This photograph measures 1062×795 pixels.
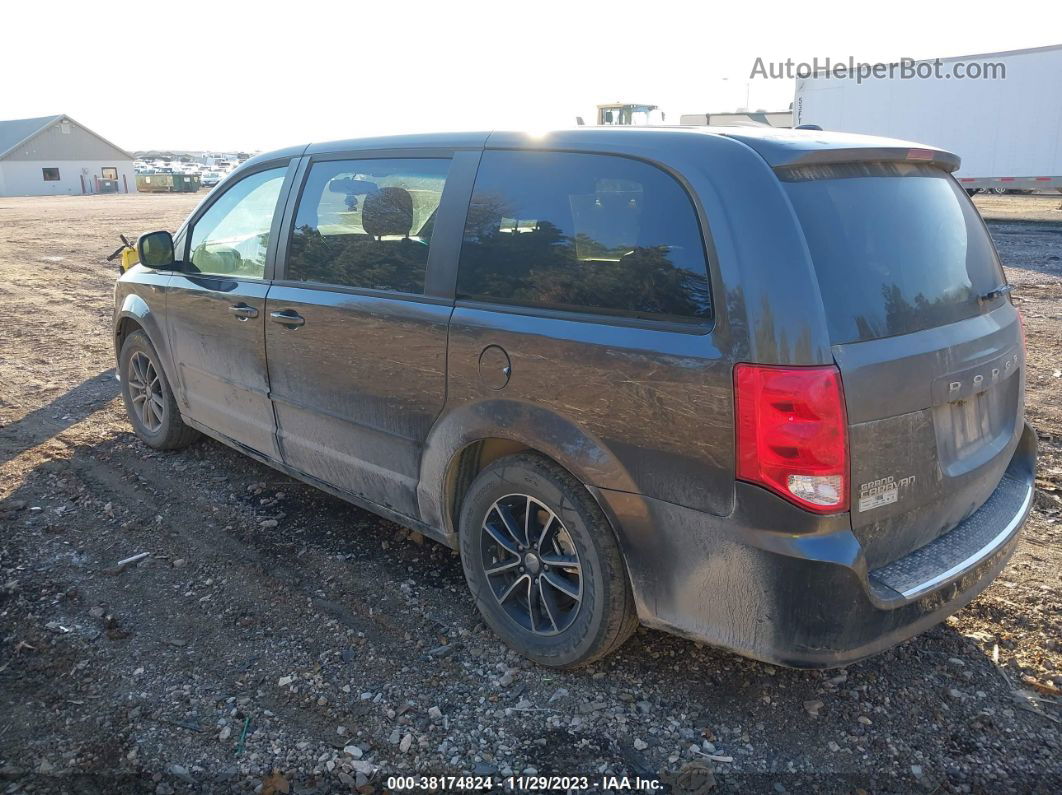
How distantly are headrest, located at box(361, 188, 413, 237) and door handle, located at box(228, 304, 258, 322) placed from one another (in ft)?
2.74

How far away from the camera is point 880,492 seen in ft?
8.35

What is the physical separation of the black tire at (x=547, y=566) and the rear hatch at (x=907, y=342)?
0.84 meters

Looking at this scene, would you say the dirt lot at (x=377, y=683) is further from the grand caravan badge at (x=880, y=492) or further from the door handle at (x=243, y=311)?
the door handle at (x=243, y=311)

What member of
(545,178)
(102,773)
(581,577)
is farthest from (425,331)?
(102,773)

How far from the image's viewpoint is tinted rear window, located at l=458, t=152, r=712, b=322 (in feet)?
8.77

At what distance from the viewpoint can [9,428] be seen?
6000 millimetres

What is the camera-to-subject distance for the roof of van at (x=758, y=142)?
8.72ft

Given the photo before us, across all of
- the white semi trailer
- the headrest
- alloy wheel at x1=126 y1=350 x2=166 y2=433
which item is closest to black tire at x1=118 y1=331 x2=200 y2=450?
alloy wheel at x1=126 y1=350 x2=166 y2=433

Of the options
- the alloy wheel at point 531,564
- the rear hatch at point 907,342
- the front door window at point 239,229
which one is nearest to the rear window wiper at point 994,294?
the rear hatch at point 907,342

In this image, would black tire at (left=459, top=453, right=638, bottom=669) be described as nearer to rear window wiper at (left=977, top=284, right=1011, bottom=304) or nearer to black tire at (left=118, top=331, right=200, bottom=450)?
rear window wiper at (left=977, top=284, right=1011, bottom=304)

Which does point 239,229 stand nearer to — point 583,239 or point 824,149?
point 583,239

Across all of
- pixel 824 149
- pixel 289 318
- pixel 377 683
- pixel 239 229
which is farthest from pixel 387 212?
pixel 377 683

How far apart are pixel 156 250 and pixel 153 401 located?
111cm

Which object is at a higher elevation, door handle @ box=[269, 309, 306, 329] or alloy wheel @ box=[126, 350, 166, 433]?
door handle @ box=[269, 309, 306, 329]
